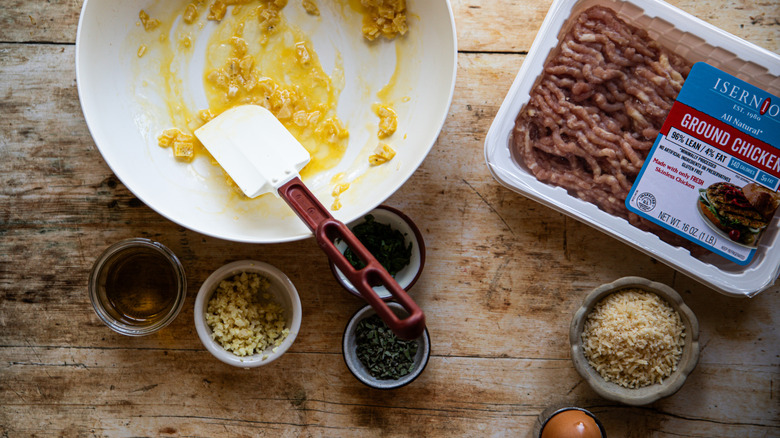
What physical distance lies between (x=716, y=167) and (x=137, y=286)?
1.57 meters

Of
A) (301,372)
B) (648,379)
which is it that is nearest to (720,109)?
(648,379)

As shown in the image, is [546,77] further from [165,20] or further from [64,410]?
[64,410]

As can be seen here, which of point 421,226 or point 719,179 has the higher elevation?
point 719,179

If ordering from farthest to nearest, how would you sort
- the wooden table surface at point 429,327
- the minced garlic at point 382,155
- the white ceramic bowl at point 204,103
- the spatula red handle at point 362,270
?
1. the wooden table surface at point 429,327
2. the minced garlic at point 382,155
3. the white ceramic bowl at point 204,103
4. the spatula red handle at point 362,270

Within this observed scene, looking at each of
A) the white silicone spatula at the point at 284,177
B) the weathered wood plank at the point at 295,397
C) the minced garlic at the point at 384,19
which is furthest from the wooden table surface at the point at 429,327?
the white silicone spatula at the point at 284,177

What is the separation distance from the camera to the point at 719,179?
1308 mm

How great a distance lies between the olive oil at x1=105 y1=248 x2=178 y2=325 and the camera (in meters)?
1.41

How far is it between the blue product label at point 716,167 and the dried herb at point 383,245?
24.0 inches

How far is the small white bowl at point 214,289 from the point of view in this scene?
51.6 inches

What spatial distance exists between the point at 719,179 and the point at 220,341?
136 cm

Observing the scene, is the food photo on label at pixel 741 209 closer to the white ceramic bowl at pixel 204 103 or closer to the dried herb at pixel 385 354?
the white ceramic bowl at pixel 204 103

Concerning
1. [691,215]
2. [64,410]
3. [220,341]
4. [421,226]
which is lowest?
[64,410]

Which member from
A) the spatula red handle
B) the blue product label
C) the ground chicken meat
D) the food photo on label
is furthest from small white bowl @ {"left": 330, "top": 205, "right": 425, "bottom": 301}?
the food photo on label

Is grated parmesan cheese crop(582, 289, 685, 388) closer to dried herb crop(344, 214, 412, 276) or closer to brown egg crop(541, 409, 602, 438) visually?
brown egg crop(541, 409, 602, 438)
